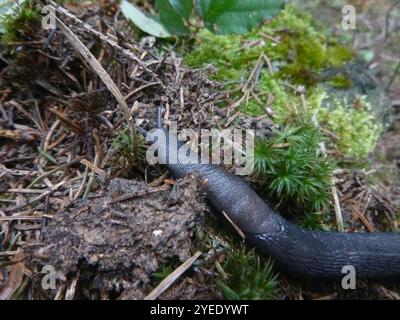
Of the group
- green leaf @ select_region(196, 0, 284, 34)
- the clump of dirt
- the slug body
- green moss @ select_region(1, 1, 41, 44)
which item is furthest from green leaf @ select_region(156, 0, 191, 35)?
the clump of dirt

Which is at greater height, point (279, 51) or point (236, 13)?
point (236, 13)

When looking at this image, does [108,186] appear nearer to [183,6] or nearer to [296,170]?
[296,170]

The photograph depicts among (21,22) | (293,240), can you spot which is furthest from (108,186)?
(21,22)

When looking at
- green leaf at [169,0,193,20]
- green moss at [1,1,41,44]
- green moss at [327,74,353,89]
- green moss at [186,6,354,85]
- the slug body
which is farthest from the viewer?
green moss at [327,74,353,89]

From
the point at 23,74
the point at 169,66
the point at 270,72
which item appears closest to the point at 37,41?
the point at 23,74

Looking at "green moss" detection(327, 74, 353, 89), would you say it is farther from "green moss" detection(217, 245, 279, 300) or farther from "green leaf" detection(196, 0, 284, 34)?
"green moss" detection(217, 245, 279, 300)

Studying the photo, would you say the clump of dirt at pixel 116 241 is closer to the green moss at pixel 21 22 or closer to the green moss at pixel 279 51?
the green moss at pixel 21 22
